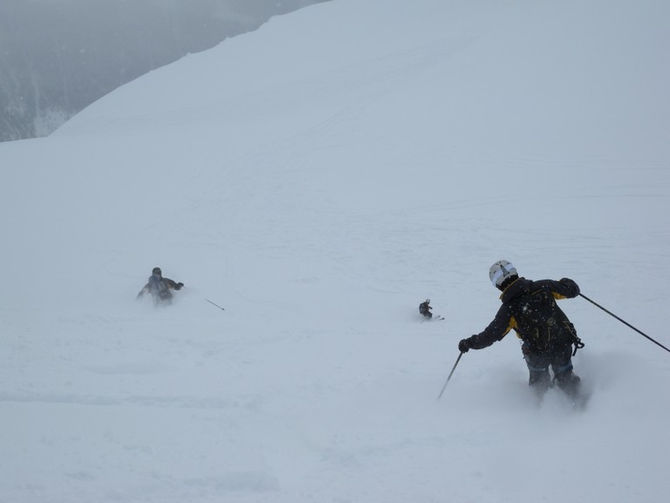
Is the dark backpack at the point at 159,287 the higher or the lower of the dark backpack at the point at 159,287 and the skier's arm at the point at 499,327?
the higher

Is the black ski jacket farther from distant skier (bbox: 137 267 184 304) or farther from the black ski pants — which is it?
distant skier (bbox: 137 267 184 304)

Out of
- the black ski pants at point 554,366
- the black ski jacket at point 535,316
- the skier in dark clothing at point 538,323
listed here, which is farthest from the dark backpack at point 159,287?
the black ski pants at point 554,366

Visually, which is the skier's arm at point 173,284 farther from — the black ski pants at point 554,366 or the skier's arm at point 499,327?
A: the black ski pants at point 554,366

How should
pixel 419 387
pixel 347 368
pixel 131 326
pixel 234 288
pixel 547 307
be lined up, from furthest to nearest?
pixel 234 288, pixel 131 326, pixel 347 368, pixel 419 387, pixel 547 307

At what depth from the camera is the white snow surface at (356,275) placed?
4203mm

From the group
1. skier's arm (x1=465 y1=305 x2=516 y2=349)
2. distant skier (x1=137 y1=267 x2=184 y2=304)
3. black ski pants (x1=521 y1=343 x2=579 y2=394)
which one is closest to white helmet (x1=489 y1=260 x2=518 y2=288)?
skier's arm (x1=465 y1=305 x2=516 y2=349)

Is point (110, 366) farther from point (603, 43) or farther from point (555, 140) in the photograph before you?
point (603, 43)

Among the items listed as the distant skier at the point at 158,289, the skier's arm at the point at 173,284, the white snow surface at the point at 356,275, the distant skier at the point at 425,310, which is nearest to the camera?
the white snow surface at the point at 356,275

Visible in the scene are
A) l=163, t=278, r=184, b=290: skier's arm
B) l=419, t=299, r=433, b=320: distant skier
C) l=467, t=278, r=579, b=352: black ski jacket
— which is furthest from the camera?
l=163, t=278, r=184, b=290: skier's arm

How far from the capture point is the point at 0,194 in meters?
18.0

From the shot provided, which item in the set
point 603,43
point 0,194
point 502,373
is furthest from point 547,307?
point 603,43

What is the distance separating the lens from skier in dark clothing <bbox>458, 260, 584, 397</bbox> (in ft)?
15.0

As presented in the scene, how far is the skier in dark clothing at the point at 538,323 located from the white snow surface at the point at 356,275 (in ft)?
1.10

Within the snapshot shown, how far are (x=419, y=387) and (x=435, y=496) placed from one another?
1851 mm
